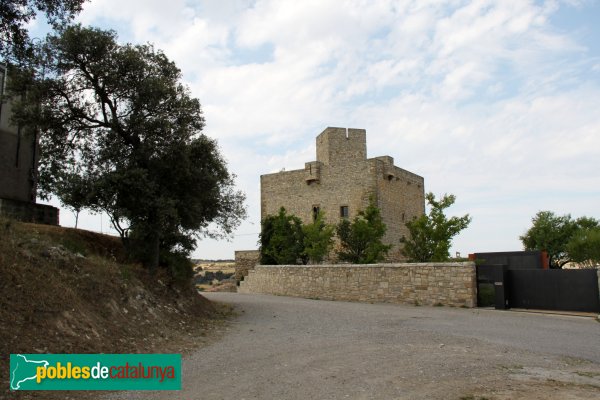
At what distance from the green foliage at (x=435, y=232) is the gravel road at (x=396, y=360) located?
9275 mm

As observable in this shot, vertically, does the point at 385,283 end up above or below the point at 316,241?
below

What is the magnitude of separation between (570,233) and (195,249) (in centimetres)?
3929

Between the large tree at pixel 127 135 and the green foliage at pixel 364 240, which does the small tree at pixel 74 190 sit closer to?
the large tree at pixel 127 135

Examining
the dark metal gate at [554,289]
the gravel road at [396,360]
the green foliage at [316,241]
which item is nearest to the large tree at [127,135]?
the gravel road at [396,360]

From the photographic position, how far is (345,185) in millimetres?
35562

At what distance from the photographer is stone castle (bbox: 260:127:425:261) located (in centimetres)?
3497

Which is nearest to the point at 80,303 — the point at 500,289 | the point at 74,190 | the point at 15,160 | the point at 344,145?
the point at 74,190

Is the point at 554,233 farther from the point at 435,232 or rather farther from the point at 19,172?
the point at 19,172

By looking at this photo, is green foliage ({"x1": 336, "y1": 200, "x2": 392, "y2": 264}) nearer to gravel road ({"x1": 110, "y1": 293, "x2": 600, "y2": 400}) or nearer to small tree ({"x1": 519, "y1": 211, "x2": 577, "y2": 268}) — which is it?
gravel road ({"x1": 110, "y1": 293, "x2": 600, "y2": 400})

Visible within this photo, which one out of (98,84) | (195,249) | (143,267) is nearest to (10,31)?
(98,84)

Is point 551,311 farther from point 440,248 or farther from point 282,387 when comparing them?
point 282,387

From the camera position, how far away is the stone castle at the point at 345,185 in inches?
1377

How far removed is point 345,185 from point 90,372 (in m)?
29.3

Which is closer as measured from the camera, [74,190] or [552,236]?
[74,190]
